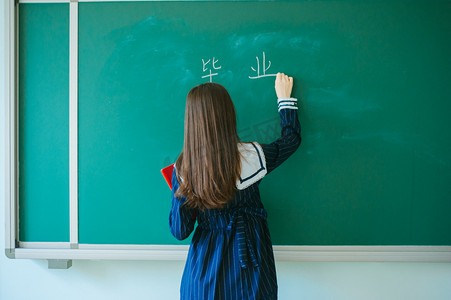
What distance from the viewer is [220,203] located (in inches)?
42.8

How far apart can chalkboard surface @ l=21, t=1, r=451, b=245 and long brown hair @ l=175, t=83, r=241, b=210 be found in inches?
13.9

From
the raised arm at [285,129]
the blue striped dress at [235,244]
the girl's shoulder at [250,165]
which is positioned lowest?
the blue striped dress at [235,244]

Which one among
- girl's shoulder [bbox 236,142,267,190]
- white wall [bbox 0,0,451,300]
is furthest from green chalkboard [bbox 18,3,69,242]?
girl's shoulder [bbox 236,142,267,190]

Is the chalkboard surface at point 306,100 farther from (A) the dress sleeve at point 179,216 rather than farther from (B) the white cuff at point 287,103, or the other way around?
(A) the dress sleeve at point 179,216

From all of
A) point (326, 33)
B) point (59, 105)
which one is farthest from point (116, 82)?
point (326, 33)

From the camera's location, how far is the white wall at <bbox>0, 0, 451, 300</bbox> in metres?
1.54

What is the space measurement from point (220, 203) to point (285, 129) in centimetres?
47

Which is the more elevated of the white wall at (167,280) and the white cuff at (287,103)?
the white cuff at (287,103)

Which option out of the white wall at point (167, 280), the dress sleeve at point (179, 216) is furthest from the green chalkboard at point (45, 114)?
the dress sleeve at point (179, 216)

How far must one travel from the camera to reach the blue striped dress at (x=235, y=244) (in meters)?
1.11

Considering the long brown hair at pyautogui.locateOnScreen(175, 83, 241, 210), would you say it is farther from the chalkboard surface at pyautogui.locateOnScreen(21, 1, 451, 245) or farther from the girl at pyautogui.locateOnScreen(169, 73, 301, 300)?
the chalkboard surface at pyautogui.locateOnScreen(21, 1, 451, 245)

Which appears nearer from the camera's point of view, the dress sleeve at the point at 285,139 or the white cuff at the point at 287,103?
the dress sleeve at the point at 285,139

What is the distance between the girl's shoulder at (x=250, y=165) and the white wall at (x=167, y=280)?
0.70 meters

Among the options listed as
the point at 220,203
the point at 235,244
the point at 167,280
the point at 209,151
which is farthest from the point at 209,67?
the point at 167,280
